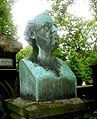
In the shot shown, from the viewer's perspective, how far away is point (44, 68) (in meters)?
4.25

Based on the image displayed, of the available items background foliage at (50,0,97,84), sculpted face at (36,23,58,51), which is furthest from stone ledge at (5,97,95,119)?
background foliage at (50,0,97,84)

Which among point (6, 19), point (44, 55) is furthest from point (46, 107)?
point (6, 19)

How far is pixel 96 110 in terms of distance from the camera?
4.27 meters

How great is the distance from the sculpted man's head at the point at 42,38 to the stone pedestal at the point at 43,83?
214 millimetres

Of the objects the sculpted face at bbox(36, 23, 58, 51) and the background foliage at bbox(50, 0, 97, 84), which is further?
the background foliage at bbox(50, 0, 97, 84)

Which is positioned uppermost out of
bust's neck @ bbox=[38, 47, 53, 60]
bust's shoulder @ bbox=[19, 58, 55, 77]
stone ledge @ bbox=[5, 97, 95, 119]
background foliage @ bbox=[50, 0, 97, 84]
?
background foliage @ bbox=[50, 0, 97, 84]

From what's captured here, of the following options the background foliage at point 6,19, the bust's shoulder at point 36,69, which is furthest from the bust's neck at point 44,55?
the background foliage at point 6,19

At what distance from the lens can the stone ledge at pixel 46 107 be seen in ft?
11.6

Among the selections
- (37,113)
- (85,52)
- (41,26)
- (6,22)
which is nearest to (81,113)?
(37,113)

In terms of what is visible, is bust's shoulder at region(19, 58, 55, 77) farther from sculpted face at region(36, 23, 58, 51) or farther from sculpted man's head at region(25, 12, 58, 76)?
sculpted face at region(36, 23, 58, 51)

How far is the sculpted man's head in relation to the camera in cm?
427

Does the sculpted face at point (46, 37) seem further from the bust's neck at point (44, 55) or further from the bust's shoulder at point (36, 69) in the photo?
the bust's shoulder at point (36, 69)

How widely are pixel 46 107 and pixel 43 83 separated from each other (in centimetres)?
51

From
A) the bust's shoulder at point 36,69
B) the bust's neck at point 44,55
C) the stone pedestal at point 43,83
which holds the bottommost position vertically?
the stone pedestal at point 43,83
